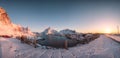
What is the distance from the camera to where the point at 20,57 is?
17578 mm

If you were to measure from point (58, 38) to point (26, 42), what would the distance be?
3178 cm

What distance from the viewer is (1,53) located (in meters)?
18.4

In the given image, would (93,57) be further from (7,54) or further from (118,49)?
(7,54)

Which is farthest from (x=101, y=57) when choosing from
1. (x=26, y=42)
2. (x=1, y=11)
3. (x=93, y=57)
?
(x=1, y=11)

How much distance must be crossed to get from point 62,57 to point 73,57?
3.55 ft

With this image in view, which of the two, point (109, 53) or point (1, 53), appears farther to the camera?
point (1, 53)

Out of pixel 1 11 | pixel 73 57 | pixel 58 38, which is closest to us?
pixel 73 57

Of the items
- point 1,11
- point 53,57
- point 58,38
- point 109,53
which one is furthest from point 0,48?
point 1,11

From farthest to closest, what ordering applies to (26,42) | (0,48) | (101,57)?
(26,42) < (0,48) < (101,57)

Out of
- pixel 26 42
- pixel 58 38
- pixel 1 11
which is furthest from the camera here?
pixel 1 11

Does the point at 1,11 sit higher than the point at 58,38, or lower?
higher

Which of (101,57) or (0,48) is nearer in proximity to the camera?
(101,57)

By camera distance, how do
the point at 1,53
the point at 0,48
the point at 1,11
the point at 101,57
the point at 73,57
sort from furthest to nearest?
the point at 1,11
the point at 0,48
the point at 1,53
the point at 73,57
the point at 101,57

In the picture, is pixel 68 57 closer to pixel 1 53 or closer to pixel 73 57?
pixel 73 57
